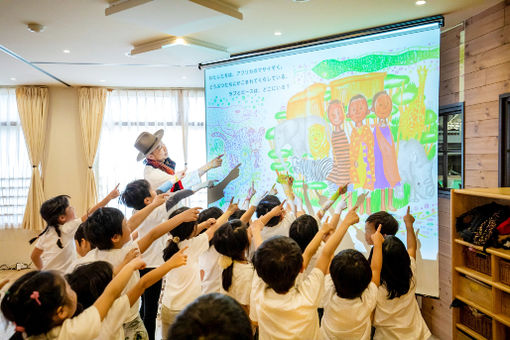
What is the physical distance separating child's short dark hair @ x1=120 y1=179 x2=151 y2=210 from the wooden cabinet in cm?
218

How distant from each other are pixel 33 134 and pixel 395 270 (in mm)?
5505

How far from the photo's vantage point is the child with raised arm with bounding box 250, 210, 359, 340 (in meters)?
1.42

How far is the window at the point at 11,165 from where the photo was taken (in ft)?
17.9

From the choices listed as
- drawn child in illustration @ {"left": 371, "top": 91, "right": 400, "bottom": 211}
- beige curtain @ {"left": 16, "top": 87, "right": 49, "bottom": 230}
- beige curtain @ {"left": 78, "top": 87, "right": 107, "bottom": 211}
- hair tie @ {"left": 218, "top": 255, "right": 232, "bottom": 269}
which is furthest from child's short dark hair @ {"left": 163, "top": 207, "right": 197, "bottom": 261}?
beige curtain @ {"left": 16, "top": 87, "right": 49, "bottom": 230}

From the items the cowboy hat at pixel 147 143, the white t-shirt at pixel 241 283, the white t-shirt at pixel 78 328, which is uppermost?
the cowboy hat at pixel 147 143

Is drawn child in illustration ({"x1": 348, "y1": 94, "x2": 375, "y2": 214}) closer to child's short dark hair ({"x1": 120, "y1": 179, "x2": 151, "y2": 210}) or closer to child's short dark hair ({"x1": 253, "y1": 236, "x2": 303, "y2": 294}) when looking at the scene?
child's short dark hair ({"x1": 120, "y1": 179, "x2": 151, "y2": 210})

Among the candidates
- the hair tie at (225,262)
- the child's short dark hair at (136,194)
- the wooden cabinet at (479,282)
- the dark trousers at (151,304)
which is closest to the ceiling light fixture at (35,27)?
the child's short dark hair at (136,194)

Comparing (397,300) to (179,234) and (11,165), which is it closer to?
(179,234)

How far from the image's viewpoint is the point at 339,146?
3371mm

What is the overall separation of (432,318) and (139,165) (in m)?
4.39

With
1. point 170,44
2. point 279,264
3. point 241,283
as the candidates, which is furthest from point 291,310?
point 170,44

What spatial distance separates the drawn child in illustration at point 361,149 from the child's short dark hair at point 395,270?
1389mm

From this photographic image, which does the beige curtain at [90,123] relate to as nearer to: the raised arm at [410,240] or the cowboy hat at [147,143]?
the cowboy hat at [147,143]

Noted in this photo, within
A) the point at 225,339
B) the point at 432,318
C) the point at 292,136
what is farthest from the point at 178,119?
the point at 225,339
